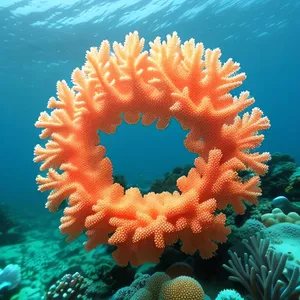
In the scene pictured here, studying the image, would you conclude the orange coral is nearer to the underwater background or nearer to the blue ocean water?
the underwater background

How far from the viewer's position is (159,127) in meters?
3.38

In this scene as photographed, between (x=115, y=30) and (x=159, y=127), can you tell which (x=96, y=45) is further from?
(x=159, y=127)

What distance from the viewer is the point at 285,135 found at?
433 ft

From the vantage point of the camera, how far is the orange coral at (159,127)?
108 inches

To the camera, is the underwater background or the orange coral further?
the underwater background

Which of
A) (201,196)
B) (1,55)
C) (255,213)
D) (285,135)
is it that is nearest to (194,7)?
(1,55)

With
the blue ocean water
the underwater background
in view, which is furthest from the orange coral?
the blue ocean water

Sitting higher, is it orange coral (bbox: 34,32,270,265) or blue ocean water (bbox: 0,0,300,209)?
blue ocean water (bbox: 0,0,300,209)

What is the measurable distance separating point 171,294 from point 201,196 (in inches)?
41.2

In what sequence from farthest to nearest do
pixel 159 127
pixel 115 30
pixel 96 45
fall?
1. pixel 96 45
2. pixel 115 30
3. pixel 159 127

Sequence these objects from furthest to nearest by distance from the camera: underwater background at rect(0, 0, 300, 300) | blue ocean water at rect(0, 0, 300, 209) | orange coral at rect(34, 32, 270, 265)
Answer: blue ocean water at rect(0, 0, 300, 209)
underwater background at rect(0, 0, 300, 300)
orange coral at rect(34, 32, 270, 265)

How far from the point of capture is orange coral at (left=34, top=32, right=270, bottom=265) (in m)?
2.75

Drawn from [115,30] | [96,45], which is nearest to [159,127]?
[115,30]

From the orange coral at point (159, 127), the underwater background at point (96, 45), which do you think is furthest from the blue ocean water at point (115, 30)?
the orange coral at point (159, 127)
